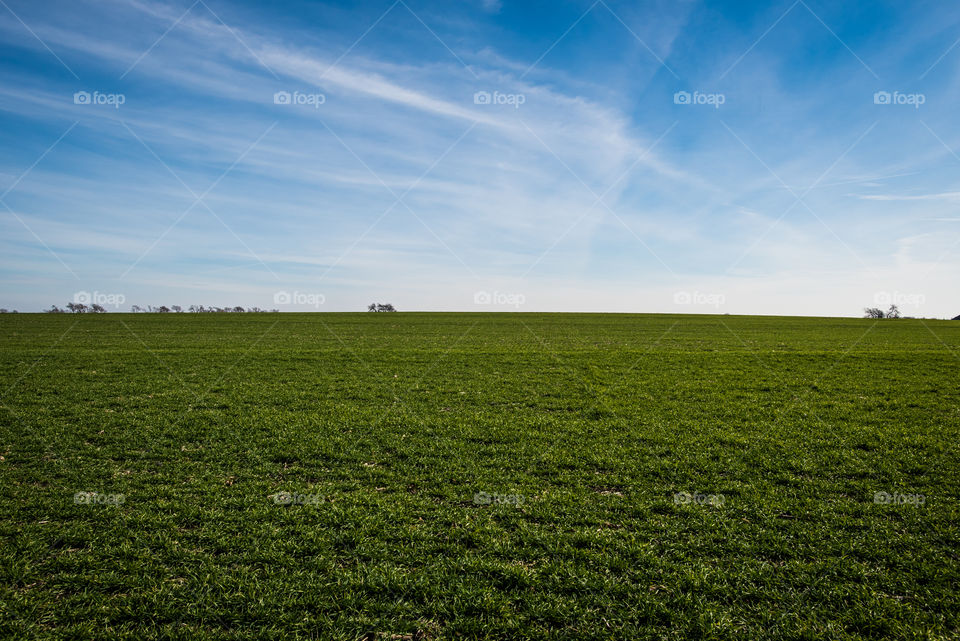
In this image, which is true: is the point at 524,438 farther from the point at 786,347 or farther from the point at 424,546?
the point at 786,347

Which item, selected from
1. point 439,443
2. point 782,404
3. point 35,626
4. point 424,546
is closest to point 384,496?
point 424,546

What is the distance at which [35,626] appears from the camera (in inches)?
182

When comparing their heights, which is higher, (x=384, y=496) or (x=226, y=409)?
(x=226, y=409)

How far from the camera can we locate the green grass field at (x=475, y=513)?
4867 millimetres

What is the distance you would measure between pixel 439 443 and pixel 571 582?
18.0ft

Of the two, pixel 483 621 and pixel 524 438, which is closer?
pixel 483 621

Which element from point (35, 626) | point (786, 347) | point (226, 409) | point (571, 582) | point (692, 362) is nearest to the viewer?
point (35, 626)

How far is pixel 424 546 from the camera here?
612 cm

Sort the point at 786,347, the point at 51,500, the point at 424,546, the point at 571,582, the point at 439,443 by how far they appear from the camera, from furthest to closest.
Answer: the point at 786,347 < the point at 439,443 < the point at 51,500 < the point at 424,546 < the point at 571,582

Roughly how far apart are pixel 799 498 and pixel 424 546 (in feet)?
20.9

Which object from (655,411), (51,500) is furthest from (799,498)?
(51,500)

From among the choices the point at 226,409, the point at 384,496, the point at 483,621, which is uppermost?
the point at 226,409

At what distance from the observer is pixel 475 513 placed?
23.1 ft

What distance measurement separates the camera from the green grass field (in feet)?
16.0
